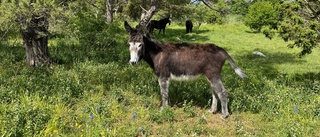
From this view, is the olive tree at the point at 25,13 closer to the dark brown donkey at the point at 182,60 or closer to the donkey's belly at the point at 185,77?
the dark brown donkey at the point at 182,60

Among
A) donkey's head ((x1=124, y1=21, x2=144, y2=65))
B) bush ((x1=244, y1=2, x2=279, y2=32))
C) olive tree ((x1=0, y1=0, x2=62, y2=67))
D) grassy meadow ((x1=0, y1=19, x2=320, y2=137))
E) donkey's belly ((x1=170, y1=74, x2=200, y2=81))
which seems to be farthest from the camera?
→ bush ((x1=244, y1=2, x2=279, y2=32))

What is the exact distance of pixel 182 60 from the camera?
674 centimetres

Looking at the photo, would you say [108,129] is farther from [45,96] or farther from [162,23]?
[162,23]

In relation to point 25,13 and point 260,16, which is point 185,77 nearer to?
point 25,13

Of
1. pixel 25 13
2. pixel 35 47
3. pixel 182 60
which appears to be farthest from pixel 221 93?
pixel 35 47

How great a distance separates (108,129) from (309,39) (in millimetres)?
6587

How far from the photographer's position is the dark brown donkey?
6488 mm

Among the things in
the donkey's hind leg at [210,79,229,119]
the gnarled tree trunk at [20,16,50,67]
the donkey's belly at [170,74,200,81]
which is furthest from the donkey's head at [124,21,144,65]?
the gnarled tree trunk at [20,16,50,67]

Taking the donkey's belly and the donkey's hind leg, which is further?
the donkey's belly

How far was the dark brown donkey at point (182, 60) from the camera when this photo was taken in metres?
6.49

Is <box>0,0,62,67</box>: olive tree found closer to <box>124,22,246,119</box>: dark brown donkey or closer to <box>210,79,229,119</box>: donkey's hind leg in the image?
<box>124,22,246,119</box>: dark brown donkey

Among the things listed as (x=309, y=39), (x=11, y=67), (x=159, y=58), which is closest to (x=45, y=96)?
(x=159, y=58)

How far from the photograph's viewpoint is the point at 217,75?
21.4ft

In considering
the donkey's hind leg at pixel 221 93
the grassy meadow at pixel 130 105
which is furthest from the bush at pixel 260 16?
the donkey's hind leg at pixel 221 93
